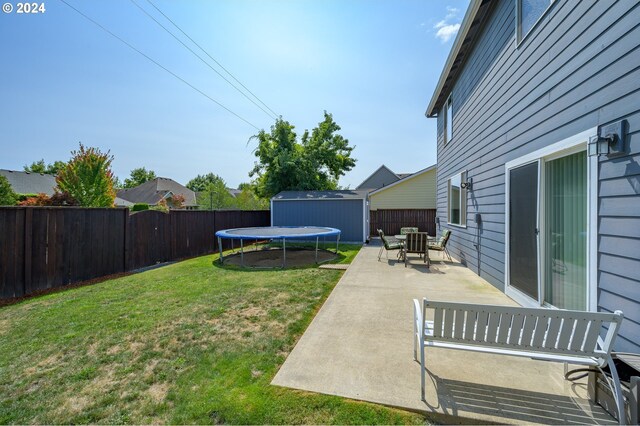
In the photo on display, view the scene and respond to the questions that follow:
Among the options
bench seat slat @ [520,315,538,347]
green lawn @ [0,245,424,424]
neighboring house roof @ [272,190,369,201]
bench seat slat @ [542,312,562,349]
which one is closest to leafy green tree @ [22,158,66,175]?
neighboring house roof @ [272,190,369,201]

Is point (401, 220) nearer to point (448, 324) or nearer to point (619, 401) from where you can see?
point (448, 324)

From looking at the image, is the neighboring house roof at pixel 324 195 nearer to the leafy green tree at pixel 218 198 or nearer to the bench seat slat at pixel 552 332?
the bench seat slat at pixel 552 332

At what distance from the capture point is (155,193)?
31641mm

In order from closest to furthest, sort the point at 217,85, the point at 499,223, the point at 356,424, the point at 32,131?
the point at 356,424 → the point at 499,223 → the point at 217,85 → the point at 32,131

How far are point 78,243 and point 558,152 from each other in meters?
9.14

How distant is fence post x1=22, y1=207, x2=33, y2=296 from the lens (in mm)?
5410

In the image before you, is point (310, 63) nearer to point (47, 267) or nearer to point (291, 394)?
point (47, 267)

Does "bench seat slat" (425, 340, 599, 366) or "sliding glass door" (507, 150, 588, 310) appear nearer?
"bench seat slat" (425, 340, 599, 366)

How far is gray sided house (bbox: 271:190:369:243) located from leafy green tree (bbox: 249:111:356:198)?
4249 mm

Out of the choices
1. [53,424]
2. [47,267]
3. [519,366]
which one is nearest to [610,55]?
[519,366]

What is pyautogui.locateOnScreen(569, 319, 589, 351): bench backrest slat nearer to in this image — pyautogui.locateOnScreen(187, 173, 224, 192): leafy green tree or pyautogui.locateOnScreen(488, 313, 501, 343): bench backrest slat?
pyautogui.locateOnScreen(488, 313, 501, 343): bench backrest slat

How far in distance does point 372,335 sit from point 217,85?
1343 cm

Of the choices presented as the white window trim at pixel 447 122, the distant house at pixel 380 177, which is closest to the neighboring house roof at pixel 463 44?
the white window trim at pixel 447 122

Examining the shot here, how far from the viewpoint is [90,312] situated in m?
4.28
